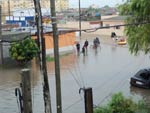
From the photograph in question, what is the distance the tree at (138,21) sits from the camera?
1022 inches

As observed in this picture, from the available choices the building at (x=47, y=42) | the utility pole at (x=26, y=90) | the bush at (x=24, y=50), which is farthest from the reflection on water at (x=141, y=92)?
the utility pole at (x=26, y=90)

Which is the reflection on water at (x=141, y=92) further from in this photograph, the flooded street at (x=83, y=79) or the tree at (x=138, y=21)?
the tree at (x=138, y=21)

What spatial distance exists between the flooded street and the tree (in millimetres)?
3278

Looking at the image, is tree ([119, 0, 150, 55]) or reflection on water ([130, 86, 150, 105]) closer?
tree ([119, 0, 150, 55])

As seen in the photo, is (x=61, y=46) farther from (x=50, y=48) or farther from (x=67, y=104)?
(x=67, y=104)

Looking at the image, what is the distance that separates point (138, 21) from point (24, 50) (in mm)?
18421

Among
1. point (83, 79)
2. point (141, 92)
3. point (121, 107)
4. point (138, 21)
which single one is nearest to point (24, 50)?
point (83, 79)

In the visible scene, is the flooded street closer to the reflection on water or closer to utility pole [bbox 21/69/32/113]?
the reflection on water

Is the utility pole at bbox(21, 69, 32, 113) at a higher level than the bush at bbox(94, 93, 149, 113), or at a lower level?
higher

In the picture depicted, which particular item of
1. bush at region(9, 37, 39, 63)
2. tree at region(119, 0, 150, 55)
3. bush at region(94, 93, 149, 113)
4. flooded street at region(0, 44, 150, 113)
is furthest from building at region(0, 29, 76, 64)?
bush at region(94, 93, 149, 113)

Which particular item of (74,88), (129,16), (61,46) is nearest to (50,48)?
(61,46)

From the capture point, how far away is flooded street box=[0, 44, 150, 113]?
90.2 feet

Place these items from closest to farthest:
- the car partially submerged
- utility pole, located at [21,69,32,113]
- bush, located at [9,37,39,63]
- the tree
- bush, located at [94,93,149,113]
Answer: utility pole, located at [21,69,32,113] < bush, located at [94,93,149,113] < the tree < the car partially submerged < bush, located at [9,37,39,63]

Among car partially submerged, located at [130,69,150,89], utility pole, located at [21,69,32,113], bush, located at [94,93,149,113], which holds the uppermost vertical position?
utility pole, located at [21,69,32,113]
